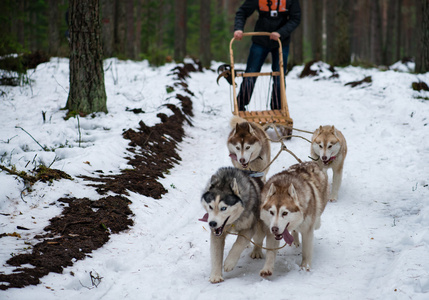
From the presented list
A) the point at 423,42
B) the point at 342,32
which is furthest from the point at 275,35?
the point at 342,32

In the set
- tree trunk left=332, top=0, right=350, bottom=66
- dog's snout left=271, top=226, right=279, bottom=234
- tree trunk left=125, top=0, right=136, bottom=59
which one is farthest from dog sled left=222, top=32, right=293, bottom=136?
tree trunk left=125, top=0, right=136, bottom=59

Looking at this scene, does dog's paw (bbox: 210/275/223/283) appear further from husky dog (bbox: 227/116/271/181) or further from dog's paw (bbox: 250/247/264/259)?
husky dog (bbox: 227/116/271/181)

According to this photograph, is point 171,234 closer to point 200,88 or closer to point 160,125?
point 160,125

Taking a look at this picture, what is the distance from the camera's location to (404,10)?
33000 mm

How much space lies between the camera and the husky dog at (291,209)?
3.19 m

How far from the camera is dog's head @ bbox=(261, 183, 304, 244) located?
10.3ft

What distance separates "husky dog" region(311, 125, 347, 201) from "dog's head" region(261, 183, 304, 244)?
1.88 metres

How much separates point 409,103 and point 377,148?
241 centimetres

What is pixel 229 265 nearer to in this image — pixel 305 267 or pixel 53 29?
pixel 305 267

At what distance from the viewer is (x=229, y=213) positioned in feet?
10.9

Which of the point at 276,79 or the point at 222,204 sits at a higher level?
the point at 276,79

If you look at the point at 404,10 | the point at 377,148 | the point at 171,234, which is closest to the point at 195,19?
the point at 404,10

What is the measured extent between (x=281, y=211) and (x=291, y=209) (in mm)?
99

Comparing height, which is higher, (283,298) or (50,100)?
(50,100)
